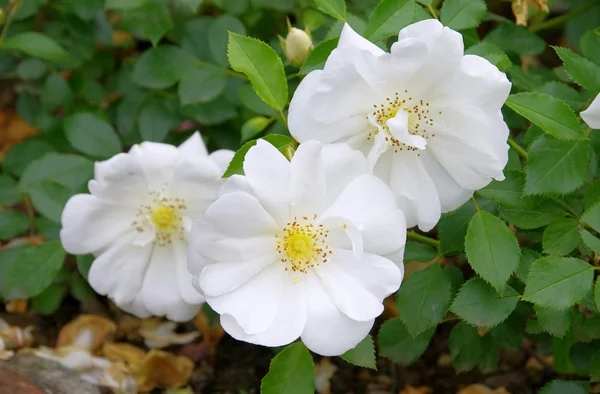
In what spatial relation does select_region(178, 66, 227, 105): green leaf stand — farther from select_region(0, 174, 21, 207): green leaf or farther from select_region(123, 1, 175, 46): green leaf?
select_region(0, 174, 21, 207): green leaf

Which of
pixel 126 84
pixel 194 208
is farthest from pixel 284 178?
pixel 126 84

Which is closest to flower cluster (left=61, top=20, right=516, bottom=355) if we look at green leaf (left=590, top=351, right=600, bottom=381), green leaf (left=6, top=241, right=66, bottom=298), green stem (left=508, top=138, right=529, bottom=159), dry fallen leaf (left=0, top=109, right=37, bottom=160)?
green stem (left=508, top=138, right=529, bottom=159)

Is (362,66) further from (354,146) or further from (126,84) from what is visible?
(126,84)

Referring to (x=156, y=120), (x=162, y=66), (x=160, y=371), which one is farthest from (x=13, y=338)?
(x=162, y=66)

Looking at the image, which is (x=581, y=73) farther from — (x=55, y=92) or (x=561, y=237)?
(x=55, y=92)

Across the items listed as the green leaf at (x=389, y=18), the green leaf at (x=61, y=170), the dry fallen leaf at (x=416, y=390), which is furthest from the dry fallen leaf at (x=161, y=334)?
the green leaf at (x=389, y=18)
